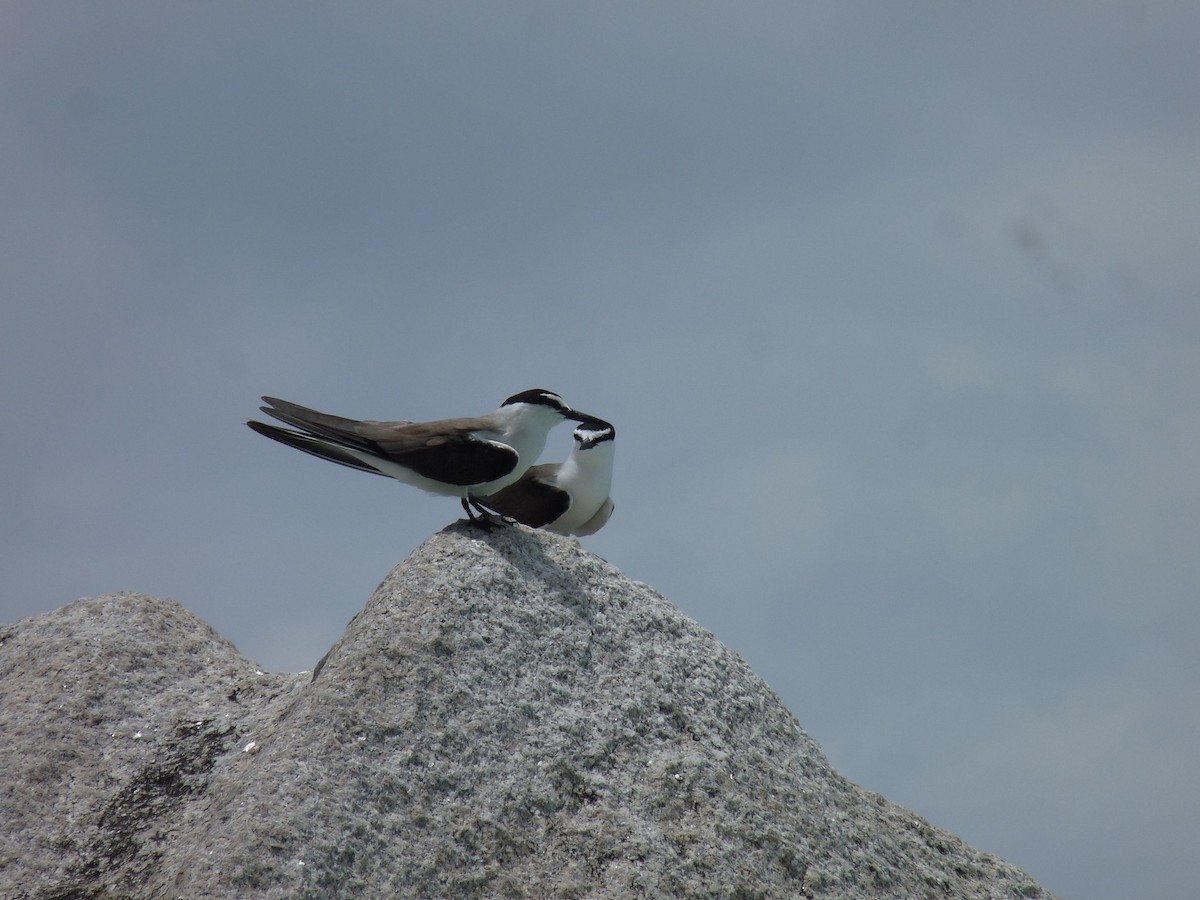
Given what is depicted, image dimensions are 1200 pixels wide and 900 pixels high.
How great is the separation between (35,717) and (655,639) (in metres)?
4.15

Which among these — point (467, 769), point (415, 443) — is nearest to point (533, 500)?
point (415, 443)

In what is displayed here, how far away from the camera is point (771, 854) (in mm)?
6469

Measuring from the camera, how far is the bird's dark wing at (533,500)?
10953mm

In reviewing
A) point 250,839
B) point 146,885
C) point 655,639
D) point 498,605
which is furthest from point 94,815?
point 655,639

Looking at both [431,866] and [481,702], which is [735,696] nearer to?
[481,702]

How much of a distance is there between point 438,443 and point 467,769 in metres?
2.54

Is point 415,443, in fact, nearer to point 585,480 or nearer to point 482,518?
point 482,518

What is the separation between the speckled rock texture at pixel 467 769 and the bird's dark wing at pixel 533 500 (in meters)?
3.33

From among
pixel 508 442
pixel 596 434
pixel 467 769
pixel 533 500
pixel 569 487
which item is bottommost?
pixel 467 769

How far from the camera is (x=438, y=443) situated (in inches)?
319

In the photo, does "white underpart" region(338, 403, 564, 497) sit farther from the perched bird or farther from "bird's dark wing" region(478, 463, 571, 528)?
"bird's dark wing" region(478, 463, 571, 528)

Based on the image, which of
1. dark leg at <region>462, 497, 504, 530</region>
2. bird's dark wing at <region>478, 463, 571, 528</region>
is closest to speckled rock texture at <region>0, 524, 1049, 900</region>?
dark leg at <region>462, 497, 504, 530</region>

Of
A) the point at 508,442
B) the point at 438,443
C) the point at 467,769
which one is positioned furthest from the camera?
the point at 508,442

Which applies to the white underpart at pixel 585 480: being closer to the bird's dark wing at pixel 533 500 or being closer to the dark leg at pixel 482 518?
the bird's dark wing at pixel 533 500
